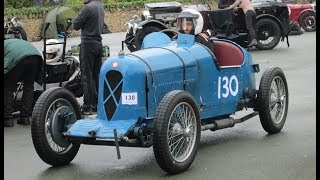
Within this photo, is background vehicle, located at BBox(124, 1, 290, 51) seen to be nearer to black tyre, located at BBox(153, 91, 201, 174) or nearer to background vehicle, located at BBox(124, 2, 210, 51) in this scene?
background vehicle, located at BBox(124, 2, 210, 51)

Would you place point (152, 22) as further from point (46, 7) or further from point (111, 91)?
point (111, 91)

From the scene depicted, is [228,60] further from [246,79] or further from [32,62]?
[32,62]

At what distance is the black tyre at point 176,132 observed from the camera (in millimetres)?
4648

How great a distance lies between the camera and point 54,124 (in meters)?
5.12

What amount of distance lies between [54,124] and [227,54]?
1963mm

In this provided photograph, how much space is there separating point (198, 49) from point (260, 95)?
2.61 ft

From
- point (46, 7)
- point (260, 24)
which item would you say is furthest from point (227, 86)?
point (46, 7)

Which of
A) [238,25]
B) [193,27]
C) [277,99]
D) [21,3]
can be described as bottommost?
[21,3]

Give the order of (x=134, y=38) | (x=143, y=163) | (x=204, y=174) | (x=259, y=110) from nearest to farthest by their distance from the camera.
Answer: (x=204, y=174), (x=143, y=163), (x=259, y=110), (x=134, y=38)

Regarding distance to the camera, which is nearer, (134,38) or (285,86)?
(285,86)

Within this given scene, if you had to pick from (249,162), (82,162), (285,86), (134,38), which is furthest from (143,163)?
(134,38)

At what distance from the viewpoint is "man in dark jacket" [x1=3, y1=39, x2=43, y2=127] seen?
11.0ft

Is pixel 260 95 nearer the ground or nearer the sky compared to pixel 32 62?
nearer the ground

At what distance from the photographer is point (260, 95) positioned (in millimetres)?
6059
